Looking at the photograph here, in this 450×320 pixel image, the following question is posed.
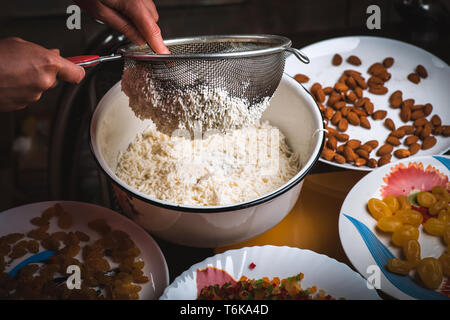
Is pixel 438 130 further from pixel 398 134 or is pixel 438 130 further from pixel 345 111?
pixel 345 111

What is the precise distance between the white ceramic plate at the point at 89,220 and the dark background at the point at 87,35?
0.09ft

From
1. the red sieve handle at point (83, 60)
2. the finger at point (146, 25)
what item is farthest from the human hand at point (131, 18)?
the red sieve handle at point (83, 60)

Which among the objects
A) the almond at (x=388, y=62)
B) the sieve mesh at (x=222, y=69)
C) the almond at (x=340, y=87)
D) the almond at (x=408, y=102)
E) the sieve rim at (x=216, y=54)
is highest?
the sieve rim at (x=216, y=54)

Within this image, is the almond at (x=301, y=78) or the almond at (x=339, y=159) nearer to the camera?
the almond at (x=339, y=159)

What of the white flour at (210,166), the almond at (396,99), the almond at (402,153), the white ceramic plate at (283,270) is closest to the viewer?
the white ceramic plate at (283,270)

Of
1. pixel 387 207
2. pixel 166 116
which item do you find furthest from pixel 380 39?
pixel 166 116

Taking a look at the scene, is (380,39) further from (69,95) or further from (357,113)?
(69,95)

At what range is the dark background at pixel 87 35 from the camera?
0.71 meters

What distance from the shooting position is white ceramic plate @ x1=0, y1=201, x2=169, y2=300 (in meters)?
0.56

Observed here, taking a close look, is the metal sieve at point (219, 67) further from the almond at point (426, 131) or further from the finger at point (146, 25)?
the almond at point (426, 131)

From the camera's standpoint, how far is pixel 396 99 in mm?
838

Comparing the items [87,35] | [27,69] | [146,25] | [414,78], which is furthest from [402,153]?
[87,35]
